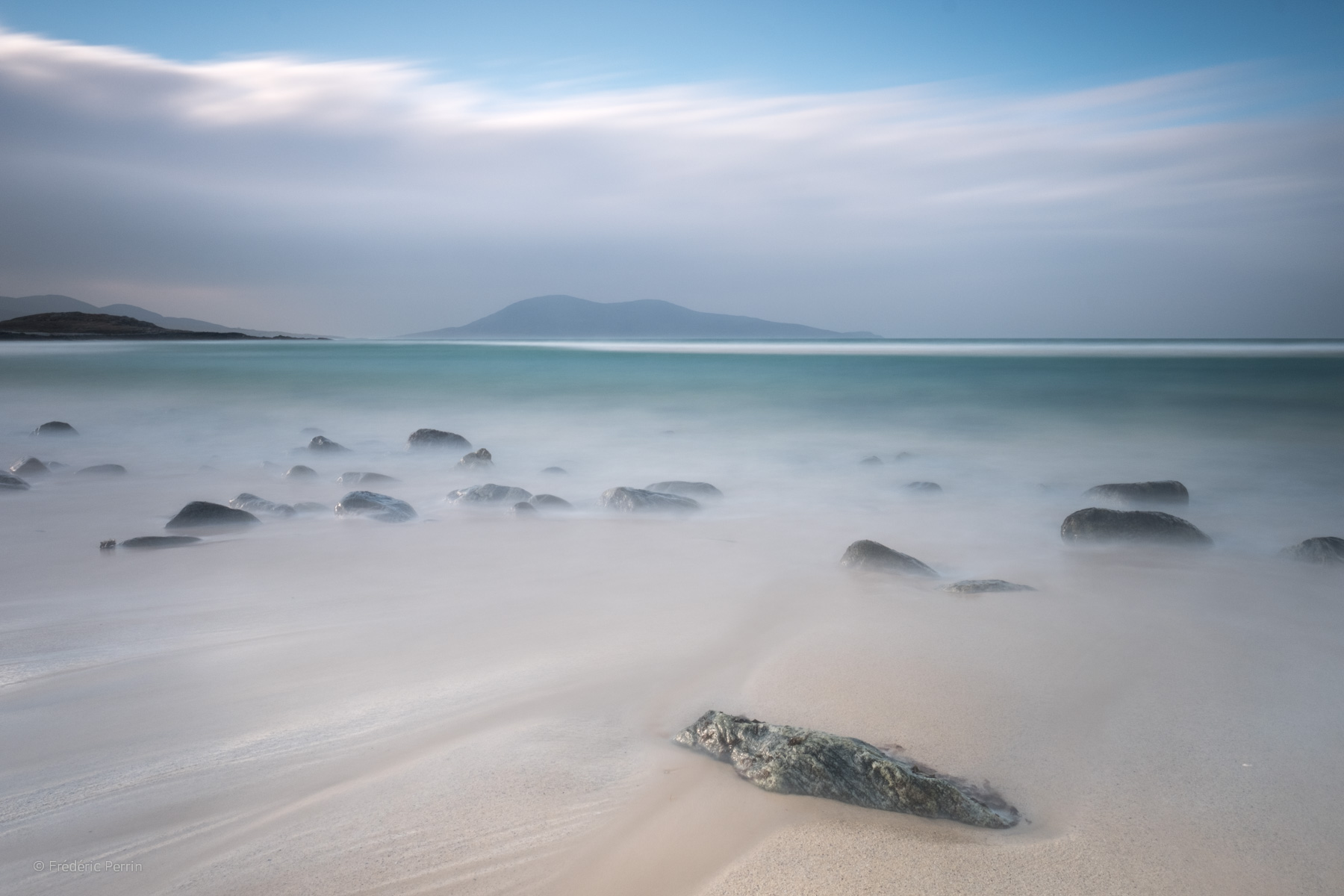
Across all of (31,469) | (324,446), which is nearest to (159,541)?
(31,469)

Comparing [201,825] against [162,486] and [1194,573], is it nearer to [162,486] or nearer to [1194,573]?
[1194,573]

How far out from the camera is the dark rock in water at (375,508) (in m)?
6.07

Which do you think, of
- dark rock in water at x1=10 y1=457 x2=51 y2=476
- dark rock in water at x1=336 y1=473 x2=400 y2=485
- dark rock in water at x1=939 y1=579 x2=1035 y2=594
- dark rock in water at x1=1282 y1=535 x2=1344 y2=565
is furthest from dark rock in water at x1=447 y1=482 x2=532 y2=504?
dark rock in water at x1=1282 y1=535 x2=1344 y2=565

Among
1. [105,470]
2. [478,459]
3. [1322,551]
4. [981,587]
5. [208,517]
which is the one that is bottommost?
[105,470]

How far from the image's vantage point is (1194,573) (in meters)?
4.63

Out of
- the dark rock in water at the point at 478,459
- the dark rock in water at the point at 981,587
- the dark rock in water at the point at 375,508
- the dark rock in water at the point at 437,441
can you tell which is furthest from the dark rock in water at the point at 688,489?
the dark rock in water at the point at 437,441

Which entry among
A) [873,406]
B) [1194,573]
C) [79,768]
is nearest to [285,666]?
[79,768]

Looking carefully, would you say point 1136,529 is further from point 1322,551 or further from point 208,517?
point 208,517

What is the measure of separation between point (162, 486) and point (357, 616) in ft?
18.8

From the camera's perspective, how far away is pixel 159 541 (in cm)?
501

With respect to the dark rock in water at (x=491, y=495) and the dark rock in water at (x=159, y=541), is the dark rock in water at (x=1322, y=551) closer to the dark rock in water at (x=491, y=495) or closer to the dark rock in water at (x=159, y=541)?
the dark rock in water at (x=491, y=495)

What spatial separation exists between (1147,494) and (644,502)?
16.0ft

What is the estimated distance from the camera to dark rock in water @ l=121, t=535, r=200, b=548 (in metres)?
4.95

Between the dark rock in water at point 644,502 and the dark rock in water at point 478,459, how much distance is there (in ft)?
10.2
